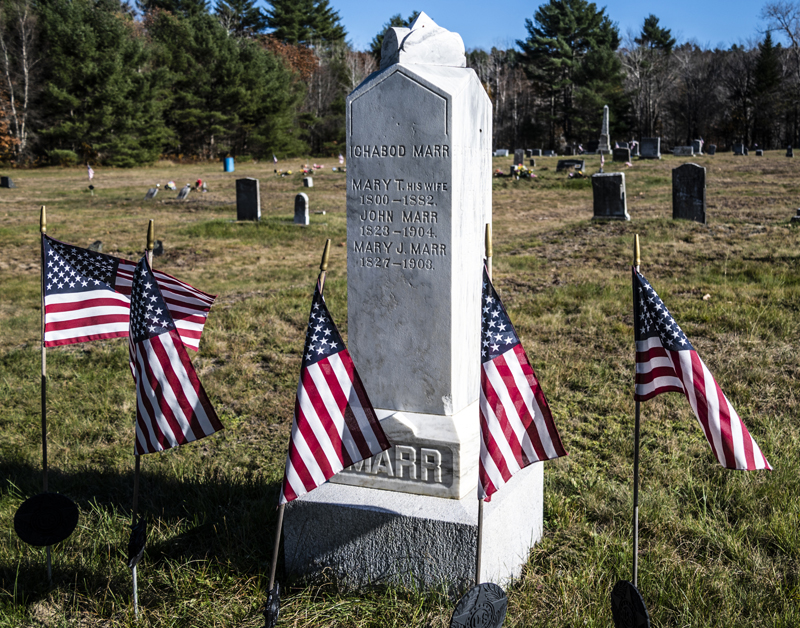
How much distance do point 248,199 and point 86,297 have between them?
14.7 meters

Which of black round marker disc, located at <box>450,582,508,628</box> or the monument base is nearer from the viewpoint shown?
black round marker disc, located at <box>450,582,508,628</box>

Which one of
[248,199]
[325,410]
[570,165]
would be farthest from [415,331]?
[570,165]

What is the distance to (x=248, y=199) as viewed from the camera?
1800cm

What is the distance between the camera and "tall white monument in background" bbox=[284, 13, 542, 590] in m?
3.29

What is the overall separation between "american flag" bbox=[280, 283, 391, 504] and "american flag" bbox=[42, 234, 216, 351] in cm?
95

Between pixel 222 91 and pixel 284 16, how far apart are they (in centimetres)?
1951

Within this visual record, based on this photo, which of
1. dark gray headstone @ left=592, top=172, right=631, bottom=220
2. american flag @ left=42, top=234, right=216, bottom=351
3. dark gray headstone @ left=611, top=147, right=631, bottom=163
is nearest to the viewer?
american flag @ left=42, top=234, right=216, bottom=351

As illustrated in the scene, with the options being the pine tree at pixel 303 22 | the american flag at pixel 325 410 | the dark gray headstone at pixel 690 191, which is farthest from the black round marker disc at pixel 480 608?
the pine tree at pixel 303 22

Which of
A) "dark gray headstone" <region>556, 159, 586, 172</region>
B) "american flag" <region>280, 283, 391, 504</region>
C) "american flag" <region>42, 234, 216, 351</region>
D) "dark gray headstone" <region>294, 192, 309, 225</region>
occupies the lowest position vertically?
"american flag" <region>280, 283, 391, 504</region>

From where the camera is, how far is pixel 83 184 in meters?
30.7

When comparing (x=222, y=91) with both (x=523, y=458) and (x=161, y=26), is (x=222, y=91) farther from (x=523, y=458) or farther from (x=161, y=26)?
(x=523, y=458)

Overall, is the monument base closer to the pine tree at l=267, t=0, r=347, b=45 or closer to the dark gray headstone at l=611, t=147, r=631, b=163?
the dark gray headstone at l=611, t=147, r=631, b=163

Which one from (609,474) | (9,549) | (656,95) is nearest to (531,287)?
(609,474)

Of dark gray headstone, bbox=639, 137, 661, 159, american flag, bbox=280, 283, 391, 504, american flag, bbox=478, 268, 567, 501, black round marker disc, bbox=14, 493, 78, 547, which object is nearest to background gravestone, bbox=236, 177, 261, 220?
black round marker disc, bbox=14, 493, 78, 547
